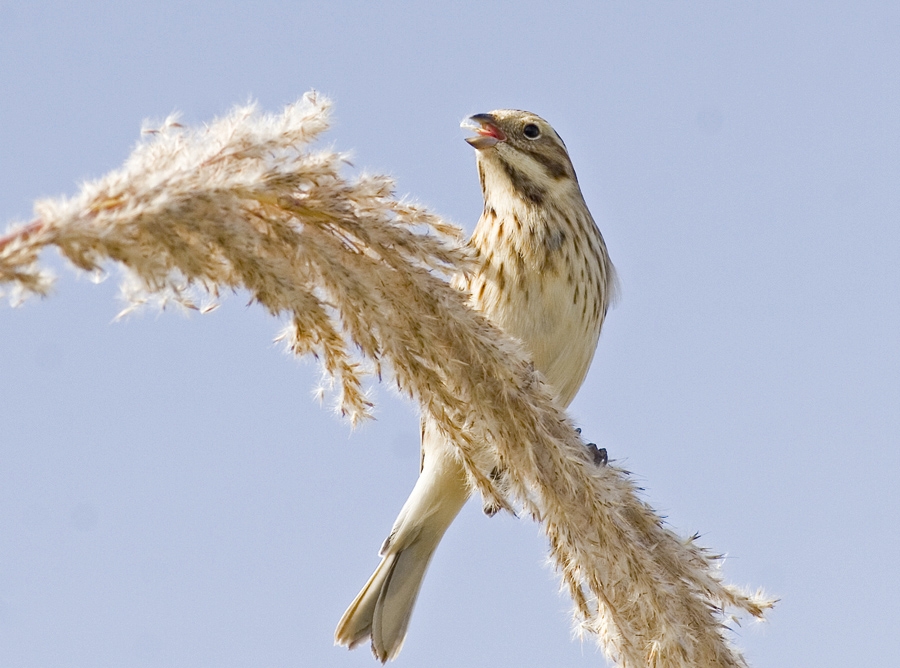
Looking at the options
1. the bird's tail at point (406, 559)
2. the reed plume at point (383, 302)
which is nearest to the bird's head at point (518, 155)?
the bird's tail at point (406, 559)

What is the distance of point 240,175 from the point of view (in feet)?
6.77

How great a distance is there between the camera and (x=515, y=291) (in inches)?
184

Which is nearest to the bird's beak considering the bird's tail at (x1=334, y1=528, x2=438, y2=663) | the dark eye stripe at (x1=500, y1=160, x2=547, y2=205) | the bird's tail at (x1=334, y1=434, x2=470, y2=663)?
the dark eye stripe at (x1=500, y1=160, x2=547, y2=205)

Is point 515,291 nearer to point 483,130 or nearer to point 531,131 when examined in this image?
point 483,130

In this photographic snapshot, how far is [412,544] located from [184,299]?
3.13 meters

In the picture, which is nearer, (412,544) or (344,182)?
(344,182)

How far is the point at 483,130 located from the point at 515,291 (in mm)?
777

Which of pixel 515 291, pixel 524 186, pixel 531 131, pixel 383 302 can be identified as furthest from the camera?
pixel 531 131

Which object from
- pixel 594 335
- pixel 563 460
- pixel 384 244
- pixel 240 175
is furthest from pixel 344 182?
pixel 594 335

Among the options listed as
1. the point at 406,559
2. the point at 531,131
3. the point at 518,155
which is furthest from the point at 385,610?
the point at 531,131

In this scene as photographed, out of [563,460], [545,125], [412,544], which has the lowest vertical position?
[563,460]

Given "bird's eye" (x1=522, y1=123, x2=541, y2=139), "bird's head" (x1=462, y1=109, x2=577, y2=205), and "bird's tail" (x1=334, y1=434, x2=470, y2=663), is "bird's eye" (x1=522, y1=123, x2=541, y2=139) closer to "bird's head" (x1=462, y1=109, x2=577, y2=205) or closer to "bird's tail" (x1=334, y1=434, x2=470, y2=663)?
"bird's head" (x1=462, y1=109, x2=577, y2=205)

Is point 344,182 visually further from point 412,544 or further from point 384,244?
point 412,544

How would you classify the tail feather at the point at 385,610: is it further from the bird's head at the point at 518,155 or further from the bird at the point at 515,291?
the bird's head at the point at 518,155
